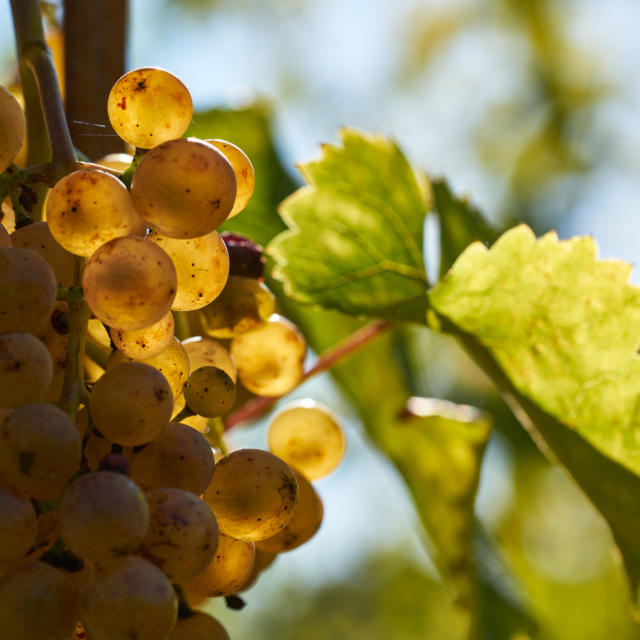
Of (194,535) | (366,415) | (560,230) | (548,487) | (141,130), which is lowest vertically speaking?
(548,487)

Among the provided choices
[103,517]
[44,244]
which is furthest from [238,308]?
[103,517]

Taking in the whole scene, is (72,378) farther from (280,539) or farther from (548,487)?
(548,487)

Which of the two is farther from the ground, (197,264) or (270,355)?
(197,264)

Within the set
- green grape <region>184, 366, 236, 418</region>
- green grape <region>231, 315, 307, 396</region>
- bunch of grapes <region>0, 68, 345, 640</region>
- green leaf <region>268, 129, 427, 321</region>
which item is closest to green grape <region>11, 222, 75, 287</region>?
bunch of grapes <region>0, 68, 345, 640</region>

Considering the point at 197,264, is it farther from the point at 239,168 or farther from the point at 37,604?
the point at 37,604

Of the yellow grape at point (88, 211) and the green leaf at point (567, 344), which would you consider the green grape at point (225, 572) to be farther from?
the green leaf at point (567, 344)

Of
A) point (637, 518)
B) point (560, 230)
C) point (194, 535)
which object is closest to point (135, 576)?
point (194, 535)
